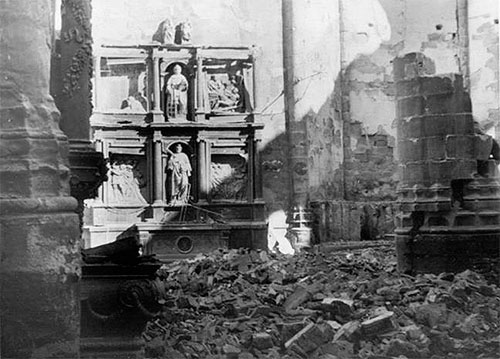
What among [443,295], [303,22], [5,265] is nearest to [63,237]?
[5,265]

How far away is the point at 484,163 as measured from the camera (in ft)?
28.0

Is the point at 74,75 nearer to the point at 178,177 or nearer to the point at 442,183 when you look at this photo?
the point at 442,183

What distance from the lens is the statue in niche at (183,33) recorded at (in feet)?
43.4

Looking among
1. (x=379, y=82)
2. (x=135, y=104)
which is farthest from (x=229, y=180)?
(x=379, y=82)

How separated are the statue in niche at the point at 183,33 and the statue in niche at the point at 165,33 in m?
0.11

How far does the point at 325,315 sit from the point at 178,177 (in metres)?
6.84

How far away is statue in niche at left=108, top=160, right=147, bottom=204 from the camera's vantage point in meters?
12.8

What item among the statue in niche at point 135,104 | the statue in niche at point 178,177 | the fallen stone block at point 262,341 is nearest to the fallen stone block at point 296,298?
the fallen stone block at point 262,341

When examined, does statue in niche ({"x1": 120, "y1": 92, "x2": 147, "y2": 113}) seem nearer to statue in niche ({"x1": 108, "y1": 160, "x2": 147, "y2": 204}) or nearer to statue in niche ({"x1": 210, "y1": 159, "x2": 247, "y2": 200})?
statue in niche ({"x1": 108, "y1": 160, "x2": 147, "y2": 204})

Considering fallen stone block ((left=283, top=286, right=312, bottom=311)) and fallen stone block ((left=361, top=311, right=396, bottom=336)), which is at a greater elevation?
fallen stone block ((left=283, top=286, right=312, bottom=311))

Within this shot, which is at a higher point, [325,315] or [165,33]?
[165,33]

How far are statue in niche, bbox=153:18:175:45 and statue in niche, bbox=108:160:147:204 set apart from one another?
228cm

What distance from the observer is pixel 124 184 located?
→ 1288cm

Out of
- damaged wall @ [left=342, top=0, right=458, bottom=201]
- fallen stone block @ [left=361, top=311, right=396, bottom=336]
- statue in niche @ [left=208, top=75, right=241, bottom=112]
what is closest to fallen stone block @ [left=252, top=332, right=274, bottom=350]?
fallen stone block @ [left=361, top=311, right=396, bottom=336]
